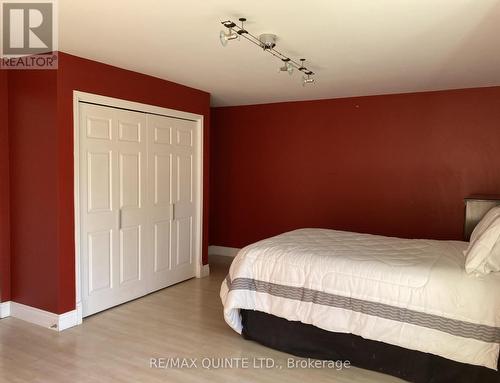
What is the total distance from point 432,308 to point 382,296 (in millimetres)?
310

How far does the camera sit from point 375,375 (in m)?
2.75

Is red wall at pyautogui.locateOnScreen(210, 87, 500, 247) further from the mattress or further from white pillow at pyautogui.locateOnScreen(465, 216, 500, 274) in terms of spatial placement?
white pillow at pyautogui.locateOnScreen(465, 216, 500, 274)

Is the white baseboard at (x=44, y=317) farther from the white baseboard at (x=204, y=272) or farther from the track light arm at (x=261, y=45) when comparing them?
the track light arm at (x=261, y=45)

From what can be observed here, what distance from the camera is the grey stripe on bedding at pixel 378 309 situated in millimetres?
2361

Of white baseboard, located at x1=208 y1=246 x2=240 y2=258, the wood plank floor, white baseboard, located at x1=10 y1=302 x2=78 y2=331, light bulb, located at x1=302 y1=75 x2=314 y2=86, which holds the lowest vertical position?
the wood plank floor

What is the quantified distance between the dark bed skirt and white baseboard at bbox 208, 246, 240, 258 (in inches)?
120

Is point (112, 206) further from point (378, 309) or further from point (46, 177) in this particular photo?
point (378, 309)

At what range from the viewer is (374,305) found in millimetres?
2666

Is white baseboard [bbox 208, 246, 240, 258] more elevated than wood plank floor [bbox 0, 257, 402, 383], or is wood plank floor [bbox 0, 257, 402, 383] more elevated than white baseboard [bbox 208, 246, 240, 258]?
white baseboard [bbox 208, 246, 240, 258]

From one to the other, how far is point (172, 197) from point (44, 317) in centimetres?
182

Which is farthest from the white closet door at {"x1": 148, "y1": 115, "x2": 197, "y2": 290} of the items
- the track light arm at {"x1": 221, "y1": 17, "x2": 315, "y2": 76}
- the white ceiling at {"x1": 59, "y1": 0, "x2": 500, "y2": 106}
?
the track light arm at {"x1": 221, "y1": 17, "x2": 315, "y2": 76}

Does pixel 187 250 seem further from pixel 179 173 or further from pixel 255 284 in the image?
pixel 255 284

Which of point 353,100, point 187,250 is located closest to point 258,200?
point 187,250

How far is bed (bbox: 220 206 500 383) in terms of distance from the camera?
241cm
